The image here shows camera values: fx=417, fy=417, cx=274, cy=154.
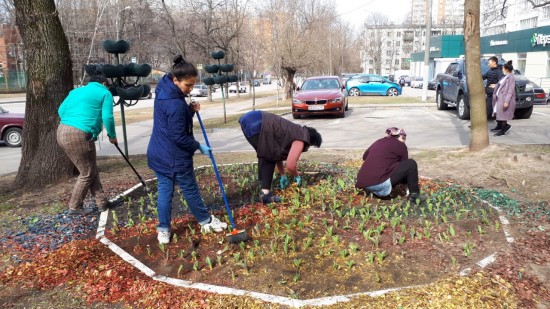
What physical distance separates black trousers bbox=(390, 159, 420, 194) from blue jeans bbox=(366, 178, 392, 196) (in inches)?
2.8

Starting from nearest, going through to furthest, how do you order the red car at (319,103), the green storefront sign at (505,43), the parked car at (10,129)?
the parked car at (10,129) → the red car at (319,103) → the green storefront sign at (505,43)

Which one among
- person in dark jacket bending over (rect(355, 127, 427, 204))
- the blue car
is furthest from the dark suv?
the blue car

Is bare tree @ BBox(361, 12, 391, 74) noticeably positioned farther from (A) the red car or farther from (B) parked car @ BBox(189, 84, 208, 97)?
(A) the red car

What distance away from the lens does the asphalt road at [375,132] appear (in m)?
10.2

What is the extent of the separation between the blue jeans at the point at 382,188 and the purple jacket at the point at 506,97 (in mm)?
6171

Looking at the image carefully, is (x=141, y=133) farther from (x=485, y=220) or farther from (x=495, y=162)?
(x=485, y=220)

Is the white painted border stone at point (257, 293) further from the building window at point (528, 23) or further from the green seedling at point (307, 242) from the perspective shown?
the building window at point (528, 23)

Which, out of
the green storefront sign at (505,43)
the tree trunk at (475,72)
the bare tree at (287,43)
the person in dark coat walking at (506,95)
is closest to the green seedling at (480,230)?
the tree trunk at (475,72)

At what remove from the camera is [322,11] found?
42812 millimetres

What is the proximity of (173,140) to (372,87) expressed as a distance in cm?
2711

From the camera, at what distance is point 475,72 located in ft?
24.9

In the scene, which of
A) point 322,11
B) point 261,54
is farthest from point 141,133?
point 322,11

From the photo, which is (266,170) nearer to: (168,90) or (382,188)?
(382,188)

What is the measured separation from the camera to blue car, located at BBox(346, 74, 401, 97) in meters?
29.5
